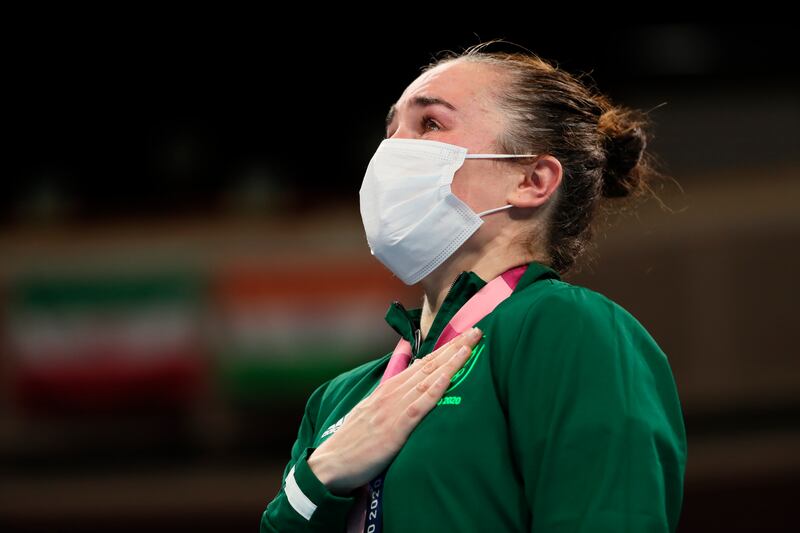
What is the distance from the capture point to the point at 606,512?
1.23 meters

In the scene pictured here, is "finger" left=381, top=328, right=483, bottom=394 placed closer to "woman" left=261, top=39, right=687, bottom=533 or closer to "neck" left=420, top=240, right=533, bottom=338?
"woman" left=261, top=39, right=687, bottom=533

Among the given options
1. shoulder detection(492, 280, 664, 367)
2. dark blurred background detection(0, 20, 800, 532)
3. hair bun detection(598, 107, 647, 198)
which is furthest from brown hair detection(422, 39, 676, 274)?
dark blurred background detection(0, 20, 800, 532)

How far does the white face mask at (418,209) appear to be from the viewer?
1655mm

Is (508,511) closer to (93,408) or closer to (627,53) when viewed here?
(93,408)

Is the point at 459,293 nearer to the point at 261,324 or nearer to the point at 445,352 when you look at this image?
the point at 445,352

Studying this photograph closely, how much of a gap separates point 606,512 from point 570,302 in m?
0.30

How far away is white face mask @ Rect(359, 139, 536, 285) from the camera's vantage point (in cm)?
166

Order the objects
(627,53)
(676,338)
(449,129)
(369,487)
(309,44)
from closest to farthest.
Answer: (369,487)
(449,129)
(676,338)
(627,53)
(309,44)

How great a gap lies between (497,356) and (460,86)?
510 mm

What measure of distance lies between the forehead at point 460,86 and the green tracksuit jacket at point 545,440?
373mm

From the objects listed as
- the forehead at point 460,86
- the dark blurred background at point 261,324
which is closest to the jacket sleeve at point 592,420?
the forehead at point 460,86

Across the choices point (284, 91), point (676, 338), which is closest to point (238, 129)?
point (284, 91)

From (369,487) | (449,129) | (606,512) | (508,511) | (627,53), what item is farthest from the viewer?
(627,53)

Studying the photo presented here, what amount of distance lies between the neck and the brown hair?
1.9 inches
